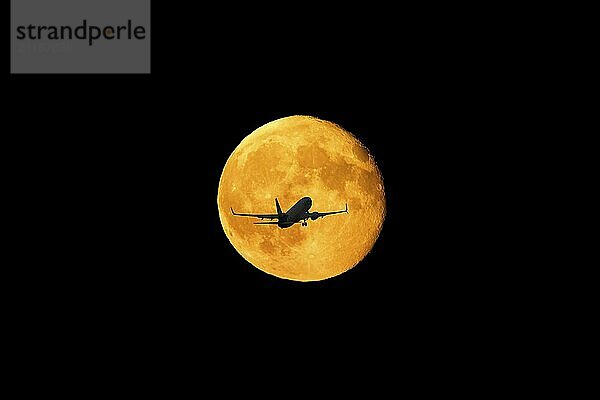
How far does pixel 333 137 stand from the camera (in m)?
7.76

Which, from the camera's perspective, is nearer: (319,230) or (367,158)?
(319,230)

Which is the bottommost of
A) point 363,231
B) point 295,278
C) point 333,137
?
point 295,278

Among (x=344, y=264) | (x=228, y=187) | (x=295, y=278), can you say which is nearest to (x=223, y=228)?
(x=228, y=187)

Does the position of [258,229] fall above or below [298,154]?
below

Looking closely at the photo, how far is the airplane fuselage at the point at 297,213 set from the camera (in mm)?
7191

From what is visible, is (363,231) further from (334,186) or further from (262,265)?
(262,265)

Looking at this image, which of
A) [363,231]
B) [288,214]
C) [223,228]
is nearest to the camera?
[288,214]

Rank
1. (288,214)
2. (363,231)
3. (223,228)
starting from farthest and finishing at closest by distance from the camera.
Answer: (223,228) → (363,231) → (288,214)

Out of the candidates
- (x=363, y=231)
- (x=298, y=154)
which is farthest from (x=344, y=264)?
(x=298, y=154)

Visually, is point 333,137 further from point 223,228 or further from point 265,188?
point 223,228

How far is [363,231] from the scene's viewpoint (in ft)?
25.2

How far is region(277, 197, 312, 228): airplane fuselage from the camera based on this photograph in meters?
7.19

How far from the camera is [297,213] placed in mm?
7188

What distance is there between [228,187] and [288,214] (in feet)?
3.37
